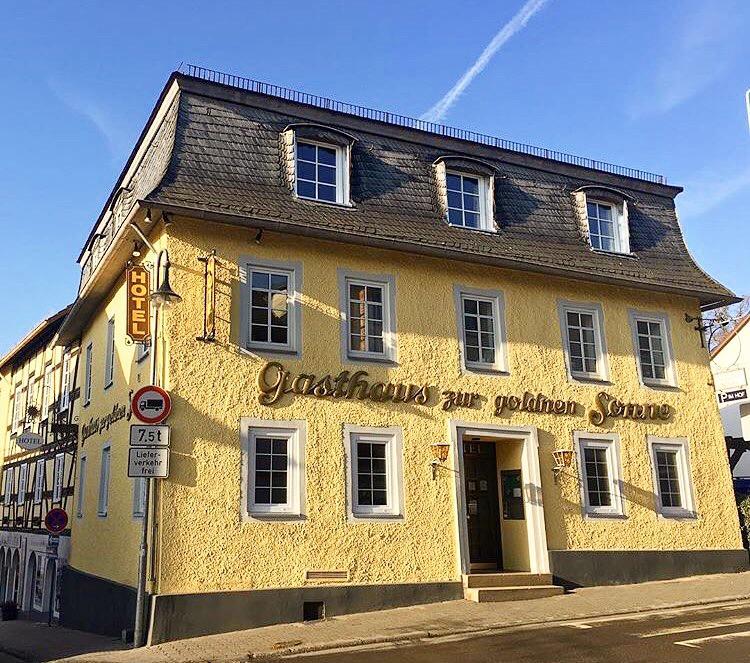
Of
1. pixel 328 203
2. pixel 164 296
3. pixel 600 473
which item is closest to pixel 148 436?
pixel 164 296

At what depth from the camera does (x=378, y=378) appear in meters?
14.6

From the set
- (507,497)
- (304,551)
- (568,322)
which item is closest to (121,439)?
(304,551)

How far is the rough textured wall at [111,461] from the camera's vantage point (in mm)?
14123

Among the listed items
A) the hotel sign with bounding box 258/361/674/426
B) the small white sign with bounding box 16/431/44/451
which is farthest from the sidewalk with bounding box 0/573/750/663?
the small white sign with bounding box 16/431/44/451

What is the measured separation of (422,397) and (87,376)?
9270 mm

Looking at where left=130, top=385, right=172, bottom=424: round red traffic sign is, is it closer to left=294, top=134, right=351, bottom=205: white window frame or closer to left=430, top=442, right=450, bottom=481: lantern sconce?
left=294, top=134, right=351, bottom=205: white window frame

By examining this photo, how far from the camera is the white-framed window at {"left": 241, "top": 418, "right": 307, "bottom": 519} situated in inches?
519

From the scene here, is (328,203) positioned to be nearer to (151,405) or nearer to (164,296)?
(164,296)

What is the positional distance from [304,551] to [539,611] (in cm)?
395

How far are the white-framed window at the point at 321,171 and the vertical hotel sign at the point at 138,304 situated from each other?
3.26 metres

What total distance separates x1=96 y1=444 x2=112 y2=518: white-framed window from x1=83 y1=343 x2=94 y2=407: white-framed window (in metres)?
2.85

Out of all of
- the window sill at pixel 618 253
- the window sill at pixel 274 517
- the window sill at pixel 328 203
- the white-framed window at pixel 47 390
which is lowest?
the window sill at pixel 274 517

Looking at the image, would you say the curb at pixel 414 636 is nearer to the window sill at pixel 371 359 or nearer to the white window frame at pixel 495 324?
the window sill at pixel 371 359

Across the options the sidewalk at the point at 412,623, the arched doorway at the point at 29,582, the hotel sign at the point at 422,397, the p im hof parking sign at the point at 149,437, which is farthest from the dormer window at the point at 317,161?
the arched doorway at the point at 29,582
